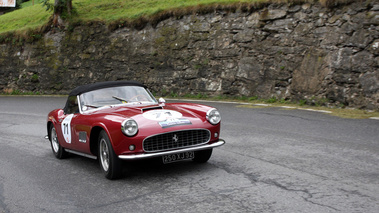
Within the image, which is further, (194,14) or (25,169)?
(194,14)

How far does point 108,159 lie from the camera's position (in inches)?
229

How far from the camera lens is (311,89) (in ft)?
46.8

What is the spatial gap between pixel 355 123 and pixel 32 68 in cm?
1977

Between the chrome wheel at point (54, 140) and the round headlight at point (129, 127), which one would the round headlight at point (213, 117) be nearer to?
the round headlight at point (129, 127)

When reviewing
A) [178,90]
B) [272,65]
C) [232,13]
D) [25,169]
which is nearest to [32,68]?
[178,90]

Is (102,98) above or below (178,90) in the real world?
above

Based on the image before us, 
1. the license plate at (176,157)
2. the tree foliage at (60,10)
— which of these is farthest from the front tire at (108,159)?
the tree foliage at (60,10)

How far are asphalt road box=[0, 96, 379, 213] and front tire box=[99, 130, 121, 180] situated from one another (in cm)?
11

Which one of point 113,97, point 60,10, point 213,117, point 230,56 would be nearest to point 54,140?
point 113,97

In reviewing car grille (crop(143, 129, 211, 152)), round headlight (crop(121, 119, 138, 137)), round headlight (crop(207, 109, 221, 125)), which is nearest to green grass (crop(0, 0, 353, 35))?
round headlight (crop(207, 109, 221, 125))

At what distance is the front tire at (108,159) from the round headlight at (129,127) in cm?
33

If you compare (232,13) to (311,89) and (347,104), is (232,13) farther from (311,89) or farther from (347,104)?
(347,104)

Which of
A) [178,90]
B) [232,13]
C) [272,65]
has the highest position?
[232,13]

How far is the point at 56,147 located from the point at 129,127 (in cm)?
281
